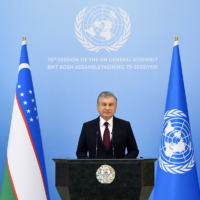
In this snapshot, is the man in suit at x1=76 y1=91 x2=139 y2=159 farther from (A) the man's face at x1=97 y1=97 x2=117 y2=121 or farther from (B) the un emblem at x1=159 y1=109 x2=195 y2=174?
(B) the un emblem at x1=159 y1=109 x2=195 y2=174

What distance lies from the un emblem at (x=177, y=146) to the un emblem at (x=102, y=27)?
136cm

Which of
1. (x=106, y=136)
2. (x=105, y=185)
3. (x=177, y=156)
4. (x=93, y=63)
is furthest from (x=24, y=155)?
(x=177, y=156)

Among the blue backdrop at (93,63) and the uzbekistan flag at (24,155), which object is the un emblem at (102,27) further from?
the uzbekistan flag at (24,155)

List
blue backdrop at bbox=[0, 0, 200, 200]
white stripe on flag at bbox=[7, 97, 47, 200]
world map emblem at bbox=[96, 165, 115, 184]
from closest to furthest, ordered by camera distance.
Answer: world map emblem at bbox=[96, 165, 115, 184], white stripe on flag at bbox=[7, 97, 47, 200], blue backdrop at bbox=[0, 0, 200, 200]

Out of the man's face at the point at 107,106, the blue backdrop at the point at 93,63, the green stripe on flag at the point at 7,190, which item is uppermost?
the blue backdrop at the point at 93,63

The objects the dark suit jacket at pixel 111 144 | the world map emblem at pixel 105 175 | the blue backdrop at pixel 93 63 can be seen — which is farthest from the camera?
the blue backdrop at pixel 93 63

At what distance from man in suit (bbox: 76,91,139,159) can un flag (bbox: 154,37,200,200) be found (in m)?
0.66

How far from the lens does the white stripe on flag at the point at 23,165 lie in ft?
10.0

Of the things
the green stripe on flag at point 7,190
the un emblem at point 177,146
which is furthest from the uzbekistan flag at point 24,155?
the un emblem at point 177,146

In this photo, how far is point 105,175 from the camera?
6.63 ft

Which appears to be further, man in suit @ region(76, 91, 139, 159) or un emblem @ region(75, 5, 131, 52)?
un emblem @ region(75, 5, 131, 52)

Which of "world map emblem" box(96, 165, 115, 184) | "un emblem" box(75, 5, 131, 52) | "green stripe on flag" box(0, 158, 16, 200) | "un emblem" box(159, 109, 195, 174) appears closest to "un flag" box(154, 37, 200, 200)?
"un emblem" box(159, 109, 195, 174)

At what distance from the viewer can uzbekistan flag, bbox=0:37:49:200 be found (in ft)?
10.0

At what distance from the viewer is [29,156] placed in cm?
309
